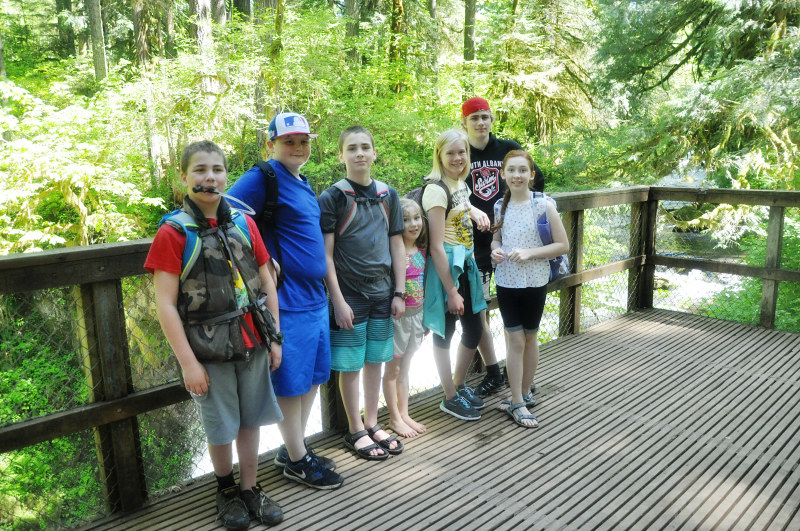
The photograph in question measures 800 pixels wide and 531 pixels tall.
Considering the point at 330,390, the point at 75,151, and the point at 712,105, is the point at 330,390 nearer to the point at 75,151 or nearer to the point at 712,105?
the point at 712,105

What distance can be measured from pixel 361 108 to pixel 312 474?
450 inches

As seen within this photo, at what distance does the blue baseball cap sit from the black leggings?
49.9 inches

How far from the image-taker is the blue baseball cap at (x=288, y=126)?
95.1 inches

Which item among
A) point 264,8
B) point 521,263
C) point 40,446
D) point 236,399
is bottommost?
point 40,446

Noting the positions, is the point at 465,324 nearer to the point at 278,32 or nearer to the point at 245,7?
the point at 278,32

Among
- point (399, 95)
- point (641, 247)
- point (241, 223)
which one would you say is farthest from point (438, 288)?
point (399, 95)

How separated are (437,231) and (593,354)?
2008mm

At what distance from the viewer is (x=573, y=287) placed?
15.6 ft

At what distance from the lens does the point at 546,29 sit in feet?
50.0

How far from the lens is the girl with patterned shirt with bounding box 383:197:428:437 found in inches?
117

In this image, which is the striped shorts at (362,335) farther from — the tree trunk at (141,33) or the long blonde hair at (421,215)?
the tree trunk at (141,33)

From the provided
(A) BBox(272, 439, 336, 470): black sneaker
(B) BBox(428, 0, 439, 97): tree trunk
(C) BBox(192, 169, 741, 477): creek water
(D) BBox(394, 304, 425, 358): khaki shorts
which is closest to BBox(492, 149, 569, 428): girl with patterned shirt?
(D) BBox(394, 304, 425, 358): khaki shorts

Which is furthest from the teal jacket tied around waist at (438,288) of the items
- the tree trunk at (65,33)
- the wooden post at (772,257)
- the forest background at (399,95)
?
the tree trunk at (65,33)

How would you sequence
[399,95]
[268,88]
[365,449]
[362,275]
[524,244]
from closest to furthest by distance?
[362,275], [365,449], [524,244], [268,88], [399,95]
